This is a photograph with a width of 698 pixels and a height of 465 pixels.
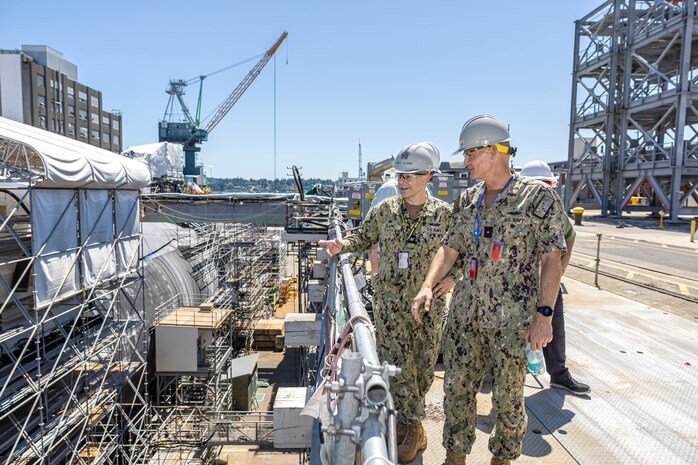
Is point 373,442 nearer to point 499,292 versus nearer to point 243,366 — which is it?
point 499,292

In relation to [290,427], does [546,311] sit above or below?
above

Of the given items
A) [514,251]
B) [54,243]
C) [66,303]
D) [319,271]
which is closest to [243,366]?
[66,303]

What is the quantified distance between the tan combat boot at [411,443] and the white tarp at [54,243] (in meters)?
8.37

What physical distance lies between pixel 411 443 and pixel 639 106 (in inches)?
1397

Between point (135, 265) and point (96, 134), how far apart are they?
2700 inches

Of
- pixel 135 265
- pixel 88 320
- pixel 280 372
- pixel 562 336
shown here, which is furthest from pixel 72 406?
pixel 562 336

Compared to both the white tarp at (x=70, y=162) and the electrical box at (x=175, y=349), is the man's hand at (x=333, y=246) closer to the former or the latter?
the white tarp at (x=70, y=162)

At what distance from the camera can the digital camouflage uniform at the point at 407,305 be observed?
3.32 metres

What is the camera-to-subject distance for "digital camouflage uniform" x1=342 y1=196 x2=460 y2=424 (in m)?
3.32

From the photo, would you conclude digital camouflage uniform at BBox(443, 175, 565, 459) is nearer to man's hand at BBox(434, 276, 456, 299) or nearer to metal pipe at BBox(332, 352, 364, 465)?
man's hand at BBox(434, 276, 456, 299)

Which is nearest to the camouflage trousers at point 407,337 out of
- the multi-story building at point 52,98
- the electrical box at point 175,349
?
the electrical box at point 175,349

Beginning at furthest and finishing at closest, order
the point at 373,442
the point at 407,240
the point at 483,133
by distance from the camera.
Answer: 1. the point at 407,240
2. the point at 483,133
3. the point at 373,442

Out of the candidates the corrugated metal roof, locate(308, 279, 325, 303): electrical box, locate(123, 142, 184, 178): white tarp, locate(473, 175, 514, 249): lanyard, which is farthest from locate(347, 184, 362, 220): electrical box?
locate(123, 142, 184, 178): white tarp

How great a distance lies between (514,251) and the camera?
2.74 m
